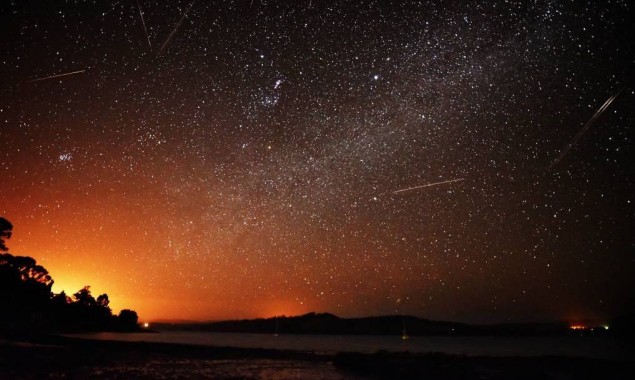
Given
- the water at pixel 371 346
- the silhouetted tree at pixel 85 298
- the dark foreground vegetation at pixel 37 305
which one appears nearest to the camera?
the dark foreground vegetation at pixel 37 305

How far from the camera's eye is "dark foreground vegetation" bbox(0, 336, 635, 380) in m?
15.4

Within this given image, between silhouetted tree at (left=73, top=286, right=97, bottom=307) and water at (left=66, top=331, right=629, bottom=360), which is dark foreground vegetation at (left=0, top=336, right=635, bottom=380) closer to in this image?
water at (left=66, top=331, right=629, bottom=360)

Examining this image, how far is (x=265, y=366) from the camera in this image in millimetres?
20609

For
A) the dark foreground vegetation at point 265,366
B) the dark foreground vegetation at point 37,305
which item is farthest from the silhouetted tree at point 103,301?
the dark foreground vegetation at point 265,366

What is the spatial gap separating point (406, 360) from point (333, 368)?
13.9 feet

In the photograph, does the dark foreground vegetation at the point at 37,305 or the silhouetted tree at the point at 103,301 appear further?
the silhouetted tree at the point at 103,301

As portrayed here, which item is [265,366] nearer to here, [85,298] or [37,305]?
[37,305]

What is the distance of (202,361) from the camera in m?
21.5

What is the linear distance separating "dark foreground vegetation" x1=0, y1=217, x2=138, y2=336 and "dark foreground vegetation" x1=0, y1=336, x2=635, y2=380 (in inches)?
522

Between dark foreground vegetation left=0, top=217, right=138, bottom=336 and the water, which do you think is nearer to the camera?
dark foreground vegetation left=0, top=217, right=138, bottom=336

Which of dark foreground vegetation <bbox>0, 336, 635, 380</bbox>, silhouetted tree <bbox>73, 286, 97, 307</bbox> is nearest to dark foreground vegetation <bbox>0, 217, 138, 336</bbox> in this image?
silhouetted tree <bbox>73, 286, 97, 307</bbox>

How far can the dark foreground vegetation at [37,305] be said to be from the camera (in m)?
39.0

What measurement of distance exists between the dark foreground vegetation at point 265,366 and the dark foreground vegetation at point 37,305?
522 inches

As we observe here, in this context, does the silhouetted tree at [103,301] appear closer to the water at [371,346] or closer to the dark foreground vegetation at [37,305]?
the dark foreground vegetation at [37,305]
